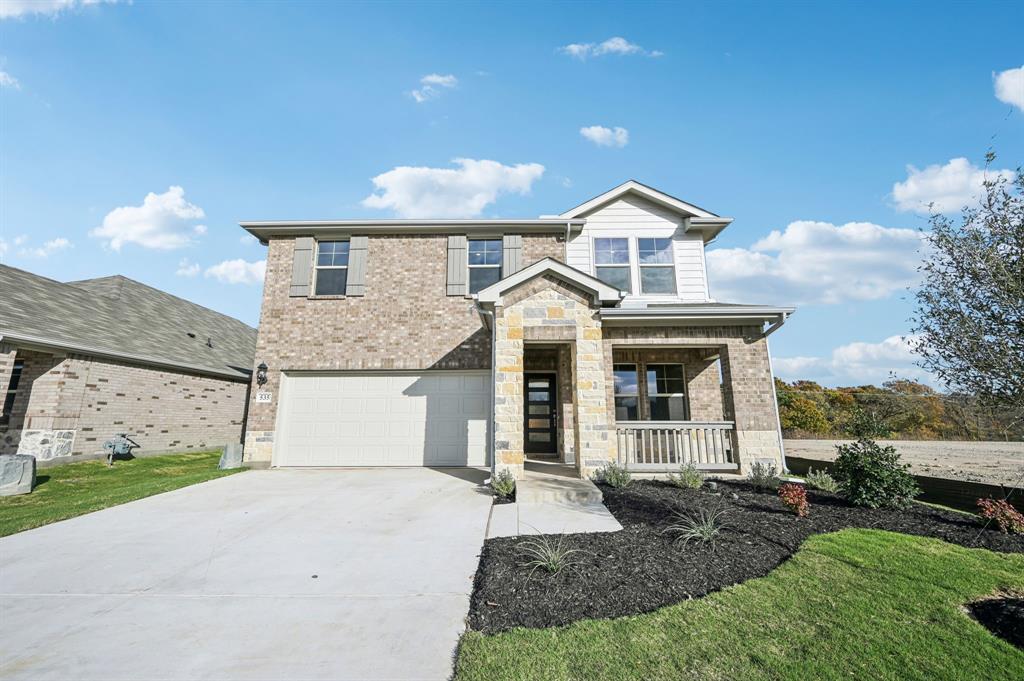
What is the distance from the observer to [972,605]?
3.24 metres

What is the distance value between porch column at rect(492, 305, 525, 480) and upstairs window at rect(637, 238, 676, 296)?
476 centimetres

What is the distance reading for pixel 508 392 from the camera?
7719 millimetres

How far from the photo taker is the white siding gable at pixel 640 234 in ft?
36.5

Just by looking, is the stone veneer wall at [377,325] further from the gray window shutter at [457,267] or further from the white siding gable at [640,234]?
the white siding gable at [640,234]

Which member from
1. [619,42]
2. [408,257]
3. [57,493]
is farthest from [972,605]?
[57,493]

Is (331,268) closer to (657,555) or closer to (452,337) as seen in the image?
(452,337)

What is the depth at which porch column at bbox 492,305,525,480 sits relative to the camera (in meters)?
7.50

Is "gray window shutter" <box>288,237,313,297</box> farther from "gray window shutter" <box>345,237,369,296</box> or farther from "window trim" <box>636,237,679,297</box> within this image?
"window trim" <box>636,237,679,297</box>

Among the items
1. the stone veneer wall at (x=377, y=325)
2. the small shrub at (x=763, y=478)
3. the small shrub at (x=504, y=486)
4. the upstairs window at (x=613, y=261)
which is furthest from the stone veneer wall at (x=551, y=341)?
the upstairs window at (x=613, y=261)

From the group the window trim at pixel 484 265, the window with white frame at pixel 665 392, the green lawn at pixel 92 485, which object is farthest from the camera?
the window trim at pixel 484 265

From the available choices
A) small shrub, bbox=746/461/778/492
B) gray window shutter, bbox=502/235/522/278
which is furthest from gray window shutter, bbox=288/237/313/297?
small shrub, bbox=746/461/778/492

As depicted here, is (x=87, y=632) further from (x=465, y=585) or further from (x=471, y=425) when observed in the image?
(x=471, y=425)

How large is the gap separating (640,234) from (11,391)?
1663 cm

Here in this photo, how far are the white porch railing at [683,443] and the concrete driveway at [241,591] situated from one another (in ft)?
11.1
